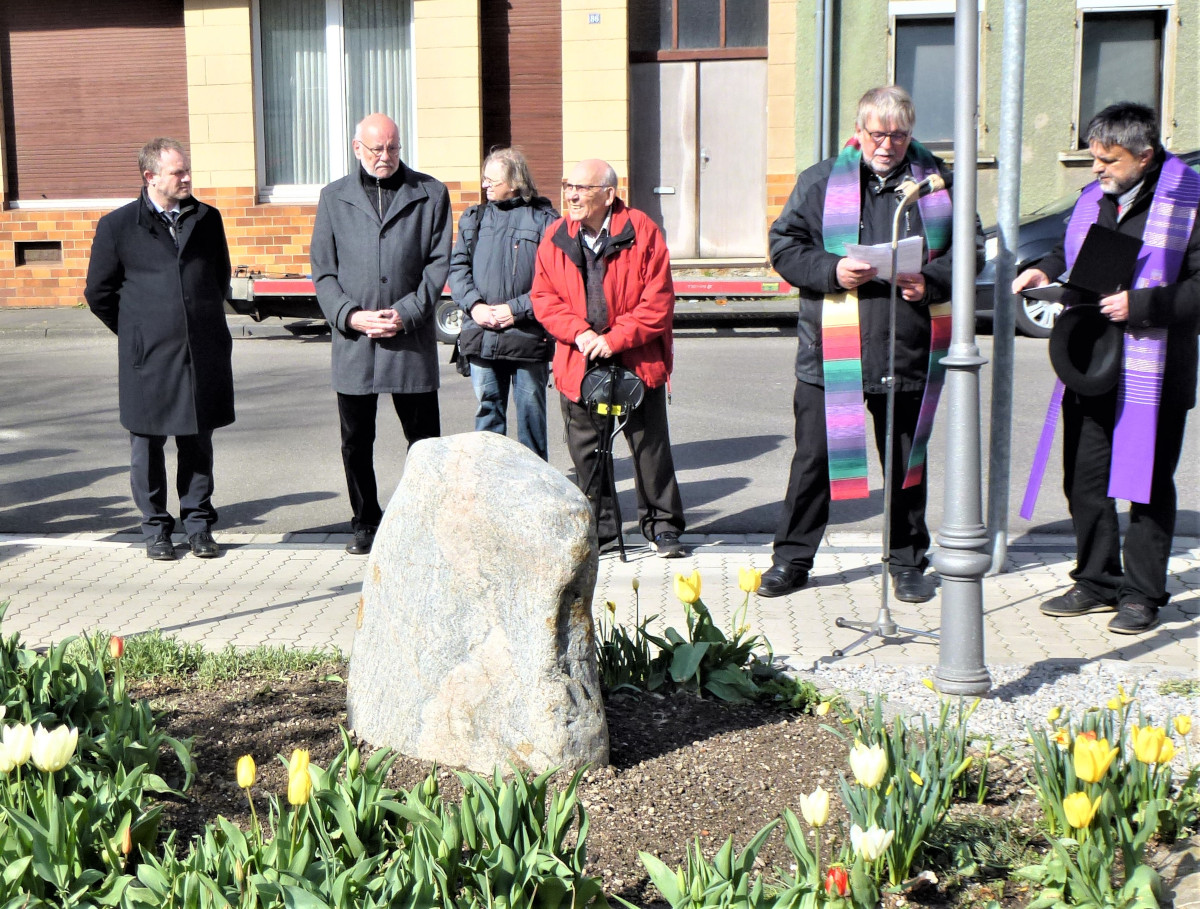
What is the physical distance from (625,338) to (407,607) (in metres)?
2.98

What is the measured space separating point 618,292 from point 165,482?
2.54 m

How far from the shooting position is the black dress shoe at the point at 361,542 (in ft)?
23.1

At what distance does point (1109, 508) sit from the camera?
568cm

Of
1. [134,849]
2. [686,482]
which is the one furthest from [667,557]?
[134,849]

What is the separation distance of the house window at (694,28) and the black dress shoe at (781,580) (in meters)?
14.3

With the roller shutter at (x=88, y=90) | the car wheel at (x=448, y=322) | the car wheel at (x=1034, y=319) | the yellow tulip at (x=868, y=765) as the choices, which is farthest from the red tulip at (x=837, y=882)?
the roller shutter at (x=88, y=90)

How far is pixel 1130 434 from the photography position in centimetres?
548

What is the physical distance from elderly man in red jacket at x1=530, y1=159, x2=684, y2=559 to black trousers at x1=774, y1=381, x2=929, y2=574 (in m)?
0.86

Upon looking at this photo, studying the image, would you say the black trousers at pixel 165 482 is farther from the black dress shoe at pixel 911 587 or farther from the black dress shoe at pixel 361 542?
the black dress shoe at pixel 911 587

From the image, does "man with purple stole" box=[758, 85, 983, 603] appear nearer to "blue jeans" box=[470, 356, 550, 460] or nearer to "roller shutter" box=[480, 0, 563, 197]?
"blue jeans" box=[470, 356, 550, 460]

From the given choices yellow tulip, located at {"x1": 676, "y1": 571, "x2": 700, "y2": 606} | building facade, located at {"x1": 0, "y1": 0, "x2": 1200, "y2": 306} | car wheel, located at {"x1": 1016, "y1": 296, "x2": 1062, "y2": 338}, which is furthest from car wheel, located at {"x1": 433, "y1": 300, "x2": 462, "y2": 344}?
yellow tulip, located at {"x1": 676, "y1": 571, "x2": 700, "y2": 606}

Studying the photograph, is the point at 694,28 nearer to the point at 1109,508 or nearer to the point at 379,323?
the point at 379,323

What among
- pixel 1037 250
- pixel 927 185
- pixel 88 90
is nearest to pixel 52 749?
pixel 927 185

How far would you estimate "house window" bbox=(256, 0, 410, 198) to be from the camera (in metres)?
19.8
